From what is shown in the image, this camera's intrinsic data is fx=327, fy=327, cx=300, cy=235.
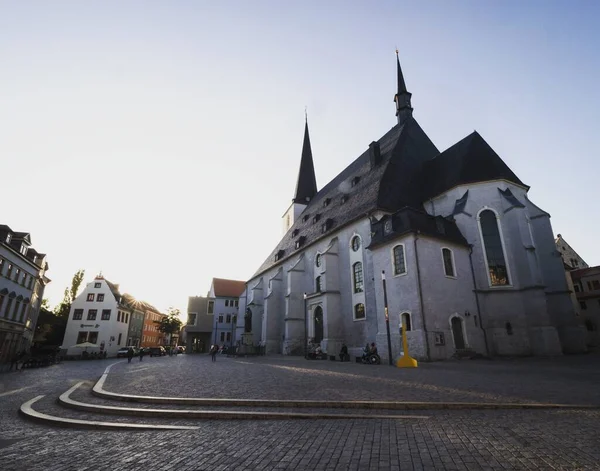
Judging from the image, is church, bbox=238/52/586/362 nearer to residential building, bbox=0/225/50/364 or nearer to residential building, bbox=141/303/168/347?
residential building, bbox=0/225/50/364

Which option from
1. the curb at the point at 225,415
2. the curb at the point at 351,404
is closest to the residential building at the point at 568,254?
the curb at the point at 351,404

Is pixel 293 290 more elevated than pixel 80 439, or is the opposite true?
pixel 293 290

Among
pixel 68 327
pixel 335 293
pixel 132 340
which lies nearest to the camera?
pixel 335 293

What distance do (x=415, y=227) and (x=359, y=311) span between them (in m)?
Result: 8.01

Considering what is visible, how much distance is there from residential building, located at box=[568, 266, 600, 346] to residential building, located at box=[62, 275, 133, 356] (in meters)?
63.2

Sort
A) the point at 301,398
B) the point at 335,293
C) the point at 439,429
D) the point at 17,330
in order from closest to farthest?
1. the point at 439,429
2. the point at 301,398
3. the point at 335,293
4. the point at 17,330

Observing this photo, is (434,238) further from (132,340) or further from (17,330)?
(132,340)

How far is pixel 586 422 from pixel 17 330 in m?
41.4

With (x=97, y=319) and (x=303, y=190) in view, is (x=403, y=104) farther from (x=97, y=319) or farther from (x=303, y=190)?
(x=97, y=319)

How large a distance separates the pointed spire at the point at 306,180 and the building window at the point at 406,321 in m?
32.5

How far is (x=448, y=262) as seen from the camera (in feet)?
73.4

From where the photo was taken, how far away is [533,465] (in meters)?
3.74

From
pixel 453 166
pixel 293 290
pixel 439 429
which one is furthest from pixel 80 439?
pixel 453 166

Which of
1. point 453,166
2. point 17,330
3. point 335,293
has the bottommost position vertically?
point 17,330
